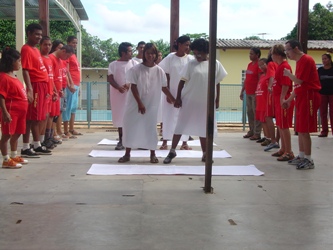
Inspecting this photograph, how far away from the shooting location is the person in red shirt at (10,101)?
5891mm

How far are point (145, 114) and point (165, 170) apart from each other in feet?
3.34

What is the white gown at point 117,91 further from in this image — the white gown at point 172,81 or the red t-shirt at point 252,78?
the red t-shirt at point 252,78

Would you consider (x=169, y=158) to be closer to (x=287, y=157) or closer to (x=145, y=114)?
(x=145, y=114)

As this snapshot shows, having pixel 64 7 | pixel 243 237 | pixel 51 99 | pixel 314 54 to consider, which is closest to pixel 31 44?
pixel 51 99

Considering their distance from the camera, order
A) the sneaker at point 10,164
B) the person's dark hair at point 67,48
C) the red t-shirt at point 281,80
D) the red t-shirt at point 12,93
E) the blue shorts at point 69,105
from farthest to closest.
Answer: the blue shorts at point 69,105, the person's dark hair at point 67,48, the red t-shirt at point 281,80, the sneaker at point 10,164, the red t-shirt at point 12,93

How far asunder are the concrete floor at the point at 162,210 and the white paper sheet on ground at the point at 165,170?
0.20 metres

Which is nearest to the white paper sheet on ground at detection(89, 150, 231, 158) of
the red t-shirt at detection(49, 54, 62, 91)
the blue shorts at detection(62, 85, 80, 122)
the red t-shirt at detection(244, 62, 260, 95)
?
the red t-shirt at detection(49, 54, 62, 91)

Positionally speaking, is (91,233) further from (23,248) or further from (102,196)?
(102,196)

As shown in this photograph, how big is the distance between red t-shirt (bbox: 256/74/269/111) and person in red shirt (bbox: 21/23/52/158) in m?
3.88

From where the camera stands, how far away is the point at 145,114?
22.1ft

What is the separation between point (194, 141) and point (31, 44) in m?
3.99

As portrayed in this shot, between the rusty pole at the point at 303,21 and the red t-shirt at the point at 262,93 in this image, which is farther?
the rusty pole at the point at 303,21

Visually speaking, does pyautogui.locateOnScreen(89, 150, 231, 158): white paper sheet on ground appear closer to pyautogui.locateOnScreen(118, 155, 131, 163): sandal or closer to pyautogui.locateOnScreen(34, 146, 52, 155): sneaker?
pyautogui.locateOnScreen(118, 155, 131, 163): sandal

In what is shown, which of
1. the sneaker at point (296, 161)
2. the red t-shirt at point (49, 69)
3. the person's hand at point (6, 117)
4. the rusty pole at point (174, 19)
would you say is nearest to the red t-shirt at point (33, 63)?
the red t-shirt at point (49, 69)
